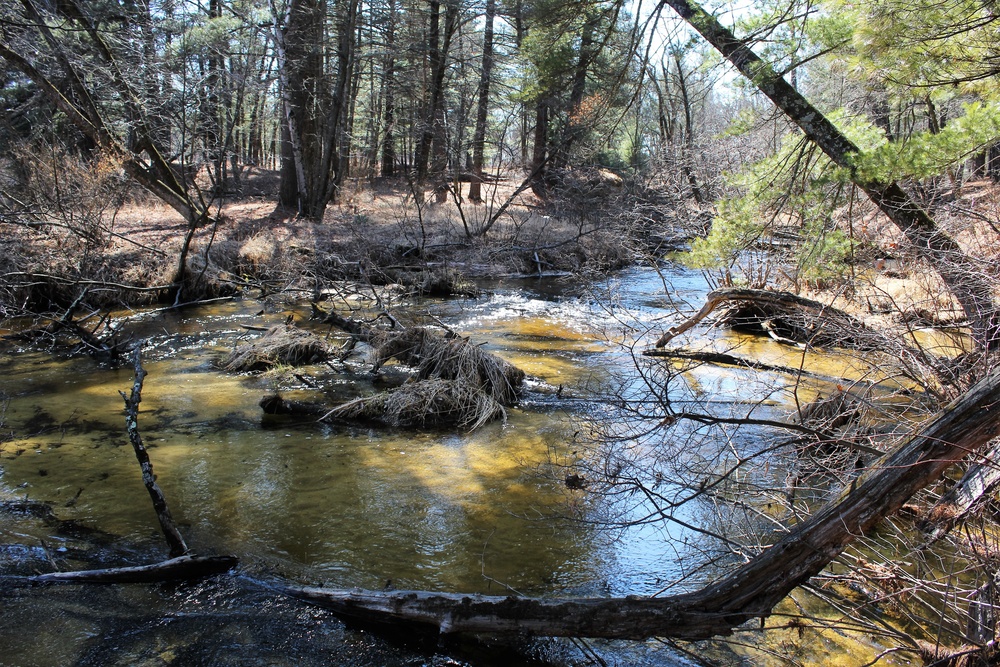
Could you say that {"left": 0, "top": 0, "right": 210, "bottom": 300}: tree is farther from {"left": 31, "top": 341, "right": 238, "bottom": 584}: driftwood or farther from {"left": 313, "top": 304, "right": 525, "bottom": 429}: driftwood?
{"left": 31, "top": 341, "right": 238, "bottom": 584}: driftwood

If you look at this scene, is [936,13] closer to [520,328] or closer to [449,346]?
[449,346]

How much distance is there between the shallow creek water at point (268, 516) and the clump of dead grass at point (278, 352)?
0.31 m

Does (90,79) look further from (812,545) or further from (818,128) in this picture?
(812,545)

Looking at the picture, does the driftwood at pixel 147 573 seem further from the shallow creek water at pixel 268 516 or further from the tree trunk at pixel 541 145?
the tree trunk at pixel 541 145

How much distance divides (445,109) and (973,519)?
1789 centimetres

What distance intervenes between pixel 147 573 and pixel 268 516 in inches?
48.8

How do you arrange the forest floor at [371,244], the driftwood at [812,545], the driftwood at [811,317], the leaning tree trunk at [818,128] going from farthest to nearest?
the forest floor at [371,244] → the leaning tree trunk at [818,128] → the driftwood at [811,317] → the driftwood at [812,545]

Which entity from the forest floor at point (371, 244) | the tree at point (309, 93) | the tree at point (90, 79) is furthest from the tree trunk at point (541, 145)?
the tree at point (90, 79)

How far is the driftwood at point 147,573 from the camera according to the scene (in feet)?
14.2

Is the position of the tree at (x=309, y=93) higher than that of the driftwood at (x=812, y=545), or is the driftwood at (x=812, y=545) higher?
the tree at (x=309, y=93)

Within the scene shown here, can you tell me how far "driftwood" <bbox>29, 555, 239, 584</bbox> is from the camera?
4.32 meters

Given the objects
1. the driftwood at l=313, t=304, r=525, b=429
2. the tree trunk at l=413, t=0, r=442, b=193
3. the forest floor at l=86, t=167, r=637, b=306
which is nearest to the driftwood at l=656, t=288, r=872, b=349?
the driftwood at l=313, t=304, r=525, b=429

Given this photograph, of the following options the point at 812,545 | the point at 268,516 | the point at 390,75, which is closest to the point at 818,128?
the point at 812,545

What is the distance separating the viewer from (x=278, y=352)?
973cm
